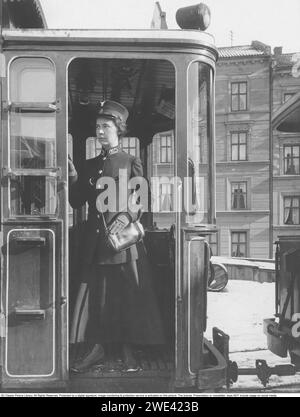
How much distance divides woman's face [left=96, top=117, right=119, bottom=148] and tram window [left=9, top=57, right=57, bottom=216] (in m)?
0.56

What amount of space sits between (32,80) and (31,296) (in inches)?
A: 52.0

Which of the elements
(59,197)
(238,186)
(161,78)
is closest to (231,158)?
(238,186)

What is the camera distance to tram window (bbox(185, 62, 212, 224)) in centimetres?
351

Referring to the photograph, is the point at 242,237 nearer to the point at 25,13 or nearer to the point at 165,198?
the point at 165,198

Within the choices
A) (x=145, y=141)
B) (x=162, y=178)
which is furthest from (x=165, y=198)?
(x=145, y=141)

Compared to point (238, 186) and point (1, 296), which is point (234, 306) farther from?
point (1, 296)

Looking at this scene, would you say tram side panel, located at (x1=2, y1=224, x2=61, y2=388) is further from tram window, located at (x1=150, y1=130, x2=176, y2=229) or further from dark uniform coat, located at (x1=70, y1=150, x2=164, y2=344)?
tram window, located at (x1=150, y1=130, x2=176, y2=229)

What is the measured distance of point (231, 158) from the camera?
4.34 meters

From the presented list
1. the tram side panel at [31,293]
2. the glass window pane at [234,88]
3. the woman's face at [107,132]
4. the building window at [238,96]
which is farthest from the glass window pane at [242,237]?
the tram side panel at [31,293]

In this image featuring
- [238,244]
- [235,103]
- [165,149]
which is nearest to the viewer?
[235,103]

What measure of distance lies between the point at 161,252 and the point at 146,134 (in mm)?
1171

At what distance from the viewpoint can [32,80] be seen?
3389 mm

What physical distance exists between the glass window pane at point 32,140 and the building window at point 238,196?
1.58 meters

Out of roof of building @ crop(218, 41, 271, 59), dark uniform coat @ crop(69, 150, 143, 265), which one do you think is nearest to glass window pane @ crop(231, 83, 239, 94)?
roof of building @ crop(218, 41, 271, 59)
